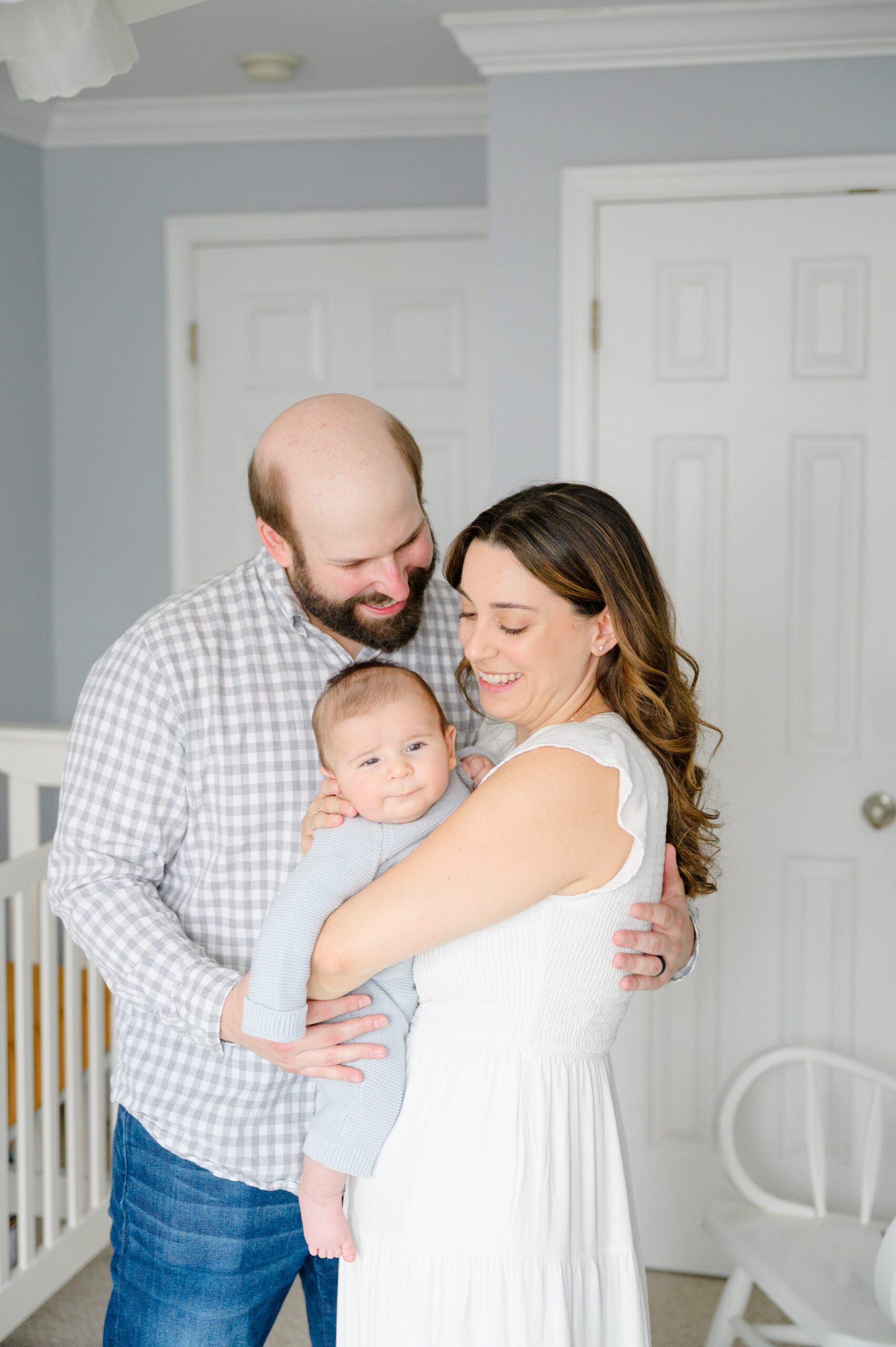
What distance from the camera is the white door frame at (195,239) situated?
3.15 meters

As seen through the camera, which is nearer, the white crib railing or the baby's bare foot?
the baby's bare foot

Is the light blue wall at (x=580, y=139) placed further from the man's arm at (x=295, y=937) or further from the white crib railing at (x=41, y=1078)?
the man's arm at (x=295, y=937)

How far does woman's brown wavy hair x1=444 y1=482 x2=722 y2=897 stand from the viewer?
1.27 metres

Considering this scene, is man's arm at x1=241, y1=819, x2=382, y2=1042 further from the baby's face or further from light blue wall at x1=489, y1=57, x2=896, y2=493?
light blue wall at x1=489, y1=57, x2=896, y2=493

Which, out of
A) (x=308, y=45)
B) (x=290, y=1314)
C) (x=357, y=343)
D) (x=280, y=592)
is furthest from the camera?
(x=357, y=343)

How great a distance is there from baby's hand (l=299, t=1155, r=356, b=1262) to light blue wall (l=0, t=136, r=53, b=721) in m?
2.29

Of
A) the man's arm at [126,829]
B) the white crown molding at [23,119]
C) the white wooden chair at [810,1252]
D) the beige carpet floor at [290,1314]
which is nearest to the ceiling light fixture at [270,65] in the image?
the white crown molding at [23,119]

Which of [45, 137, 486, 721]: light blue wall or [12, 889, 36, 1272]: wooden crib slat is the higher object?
[45, 137, 486, 721]: light blue wall

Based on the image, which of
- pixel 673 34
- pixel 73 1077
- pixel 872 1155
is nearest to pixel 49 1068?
pixel 73 1077

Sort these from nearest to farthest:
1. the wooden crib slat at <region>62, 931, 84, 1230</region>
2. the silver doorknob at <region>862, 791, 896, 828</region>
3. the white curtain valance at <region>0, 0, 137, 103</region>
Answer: the white curtain valance at <region>0, 0, 137, 103</region> → the wooden crib slat at <region>62, 931, 84, 1230</region> → the silver doorknob at <region>862, 791, 896, 828</region>

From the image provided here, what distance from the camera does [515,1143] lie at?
1186mm

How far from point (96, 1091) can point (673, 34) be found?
240 centimetres

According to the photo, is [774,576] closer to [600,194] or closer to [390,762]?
[600,194]

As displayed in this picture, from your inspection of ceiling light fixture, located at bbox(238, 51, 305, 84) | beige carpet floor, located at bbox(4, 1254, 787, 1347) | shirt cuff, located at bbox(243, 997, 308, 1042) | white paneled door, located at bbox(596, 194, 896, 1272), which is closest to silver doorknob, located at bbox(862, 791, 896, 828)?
white paneled door, located at bbox(596, 194, 896, 1272)
